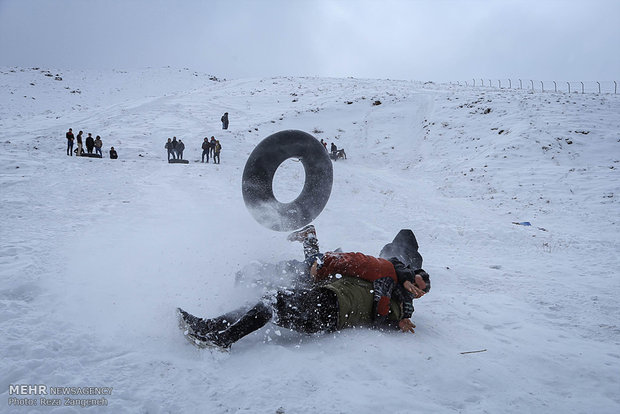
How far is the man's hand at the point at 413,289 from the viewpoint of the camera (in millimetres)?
3967

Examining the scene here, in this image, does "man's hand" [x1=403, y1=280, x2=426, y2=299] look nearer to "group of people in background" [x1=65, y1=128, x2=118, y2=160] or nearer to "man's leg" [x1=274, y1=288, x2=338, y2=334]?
"man's leg" [x1=274, y1=288, x2=338, y2=334]

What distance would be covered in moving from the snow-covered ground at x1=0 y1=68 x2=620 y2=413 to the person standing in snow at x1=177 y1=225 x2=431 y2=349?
0.59 ft

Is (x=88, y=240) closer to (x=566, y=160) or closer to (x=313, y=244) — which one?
(x=313, y=244)

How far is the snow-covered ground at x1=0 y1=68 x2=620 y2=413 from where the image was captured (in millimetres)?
2742

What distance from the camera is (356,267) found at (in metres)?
4.09

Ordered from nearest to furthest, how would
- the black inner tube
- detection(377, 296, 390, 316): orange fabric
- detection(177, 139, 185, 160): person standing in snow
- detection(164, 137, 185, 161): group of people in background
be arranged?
detection(377, 296, 390, 316): orange fabric → the black inner tube → detection(164, 137, 185, 161): group of people in background → detection(177, 139, 185, 160): person standing in snow

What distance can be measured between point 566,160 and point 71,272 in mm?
20529

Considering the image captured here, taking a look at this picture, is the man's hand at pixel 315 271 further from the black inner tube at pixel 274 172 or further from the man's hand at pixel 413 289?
the black inner tube at pixel 274 172

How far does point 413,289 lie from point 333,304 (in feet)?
3.32

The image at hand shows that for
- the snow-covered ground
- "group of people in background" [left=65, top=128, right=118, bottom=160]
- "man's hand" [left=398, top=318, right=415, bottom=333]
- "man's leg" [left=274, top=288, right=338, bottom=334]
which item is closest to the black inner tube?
the snow-covered ground

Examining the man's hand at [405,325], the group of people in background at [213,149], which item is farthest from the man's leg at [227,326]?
the group of people in background at [213,149]

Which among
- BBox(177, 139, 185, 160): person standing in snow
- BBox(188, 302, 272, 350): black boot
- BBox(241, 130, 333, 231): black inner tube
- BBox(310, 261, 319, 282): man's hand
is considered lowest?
BBox(188, 302, 272, 350): black boot

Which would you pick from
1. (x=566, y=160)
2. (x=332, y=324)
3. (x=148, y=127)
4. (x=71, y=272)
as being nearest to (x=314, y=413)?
(x=332, y=324)

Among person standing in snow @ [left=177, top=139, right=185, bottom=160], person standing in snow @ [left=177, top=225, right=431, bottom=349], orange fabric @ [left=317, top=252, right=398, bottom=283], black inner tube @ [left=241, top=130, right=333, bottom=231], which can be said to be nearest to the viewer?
person standing in snow @ [left=177, top=225, right=431, bottom=349]
